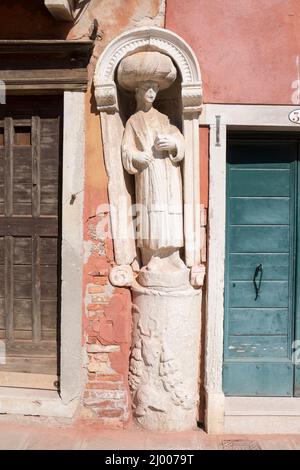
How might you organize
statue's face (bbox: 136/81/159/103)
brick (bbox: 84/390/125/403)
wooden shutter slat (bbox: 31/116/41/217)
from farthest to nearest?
wooden shutter slat (bbox: 31/116/41/217)
brick (bbox: 84/390/125/403)
statue's face (bbox: 136/81/159/103)

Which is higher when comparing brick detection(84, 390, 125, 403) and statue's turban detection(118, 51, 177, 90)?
statue's turban detection(118, 51, 177, 90)

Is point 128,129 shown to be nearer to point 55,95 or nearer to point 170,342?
point 55,95

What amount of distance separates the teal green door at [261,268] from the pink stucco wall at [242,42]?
0.47 metres

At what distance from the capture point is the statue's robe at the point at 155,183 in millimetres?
3295

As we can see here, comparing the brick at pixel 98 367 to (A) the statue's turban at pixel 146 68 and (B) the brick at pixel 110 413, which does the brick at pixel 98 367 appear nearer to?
(B) the brick at pixel 110 413

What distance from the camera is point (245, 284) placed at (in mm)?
3670

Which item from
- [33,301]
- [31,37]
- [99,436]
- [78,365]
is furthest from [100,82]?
[99,436]

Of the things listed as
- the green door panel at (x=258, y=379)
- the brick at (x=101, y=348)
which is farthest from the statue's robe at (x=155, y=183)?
the green door panel at (x=258, y=379)

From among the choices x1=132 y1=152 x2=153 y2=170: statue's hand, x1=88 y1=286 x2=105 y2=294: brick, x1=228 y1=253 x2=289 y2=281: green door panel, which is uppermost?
x1=132 y1=152 x2=153 y2=170: statue's hand

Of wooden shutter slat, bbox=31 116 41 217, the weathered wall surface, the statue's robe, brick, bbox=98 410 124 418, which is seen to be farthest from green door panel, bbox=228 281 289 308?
wooden shutter slat, bbox=31 116 41 217

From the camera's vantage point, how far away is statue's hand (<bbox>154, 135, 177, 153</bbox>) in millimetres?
3227

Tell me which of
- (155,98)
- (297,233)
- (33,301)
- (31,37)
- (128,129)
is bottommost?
(33,301)

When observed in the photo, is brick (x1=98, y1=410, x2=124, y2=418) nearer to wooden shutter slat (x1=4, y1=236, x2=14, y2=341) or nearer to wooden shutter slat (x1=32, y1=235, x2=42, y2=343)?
wooden shutter slat (x1=32, y1=235, x2=42, y2=343)

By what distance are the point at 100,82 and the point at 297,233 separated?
199cm
